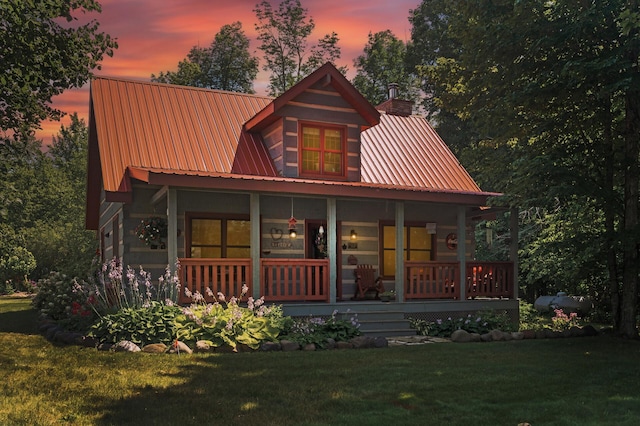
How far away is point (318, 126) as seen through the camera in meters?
16.8

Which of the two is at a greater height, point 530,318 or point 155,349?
point 155,349

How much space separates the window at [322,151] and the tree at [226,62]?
23.3 metres

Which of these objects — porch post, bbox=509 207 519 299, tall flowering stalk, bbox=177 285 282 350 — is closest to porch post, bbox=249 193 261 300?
tall flowering stalk, bbox=177 285 282 350

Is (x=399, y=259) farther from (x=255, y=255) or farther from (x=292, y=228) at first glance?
(x=255, y=255)

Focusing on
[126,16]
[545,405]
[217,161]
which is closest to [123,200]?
[217,161]

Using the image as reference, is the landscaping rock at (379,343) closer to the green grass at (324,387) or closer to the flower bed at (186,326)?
the flower bed at (186,326)

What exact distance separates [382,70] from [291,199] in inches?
892

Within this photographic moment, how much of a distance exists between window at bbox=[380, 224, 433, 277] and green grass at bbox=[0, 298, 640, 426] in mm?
6624

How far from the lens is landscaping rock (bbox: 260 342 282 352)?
11.0 meters

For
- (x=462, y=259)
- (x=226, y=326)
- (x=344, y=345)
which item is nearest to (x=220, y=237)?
(x=226, y=326)

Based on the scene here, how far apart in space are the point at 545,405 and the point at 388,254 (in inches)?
421

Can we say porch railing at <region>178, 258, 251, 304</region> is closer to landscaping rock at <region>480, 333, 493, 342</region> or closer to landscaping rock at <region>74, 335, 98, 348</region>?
landscaping rock at <region>74, 335, 98, 348</region>

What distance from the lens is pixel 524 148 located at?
49.2 ft

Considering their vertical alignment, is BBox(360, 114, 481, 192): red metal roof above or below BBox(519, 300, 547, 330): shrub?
above
